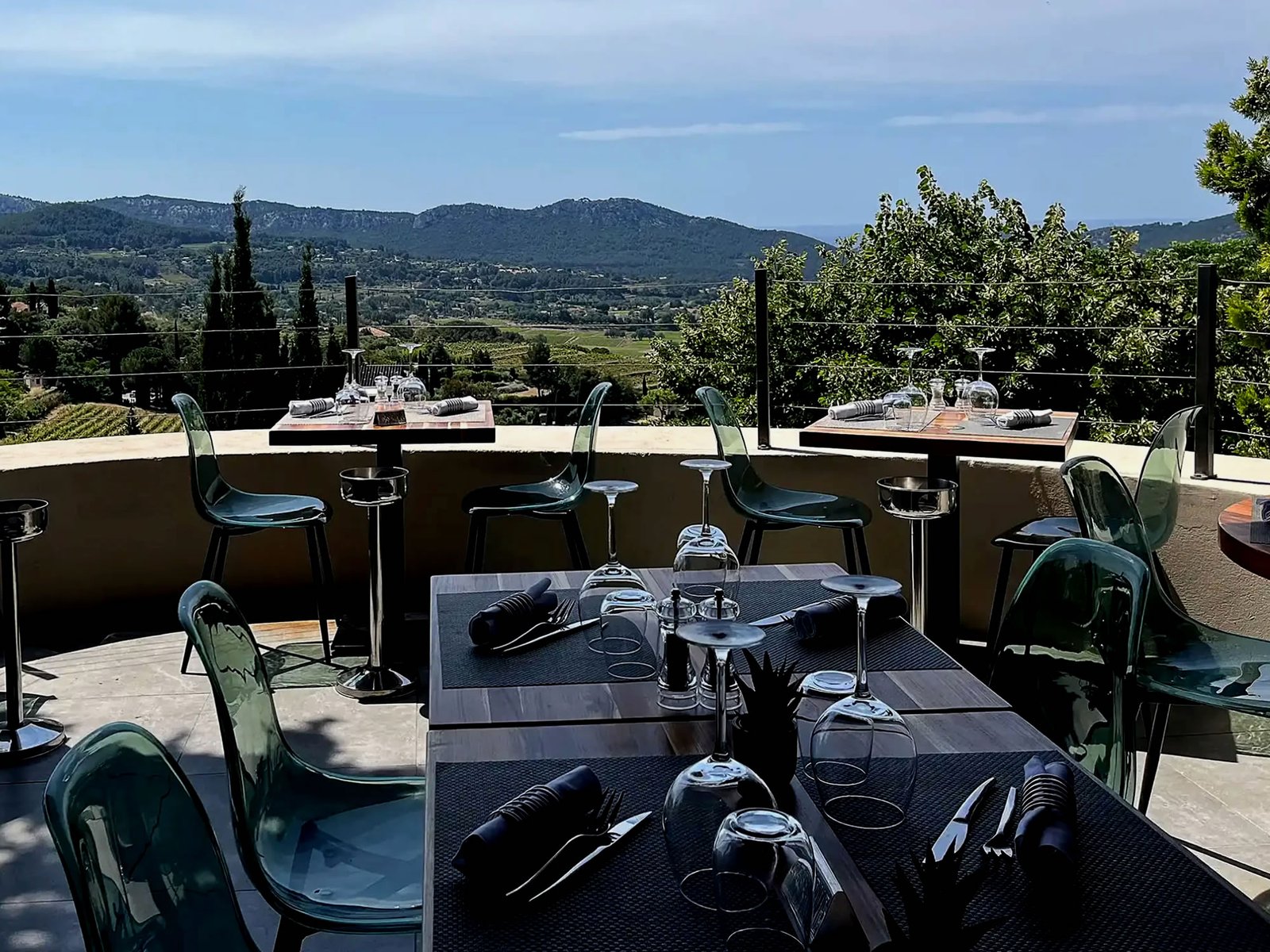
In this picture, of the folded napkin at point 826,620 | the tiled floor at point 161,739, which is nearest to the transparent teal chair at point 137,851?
the tiled floor at point 161,739

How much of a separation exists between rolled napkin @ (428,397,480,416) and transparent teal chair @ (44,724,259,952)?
131 inches

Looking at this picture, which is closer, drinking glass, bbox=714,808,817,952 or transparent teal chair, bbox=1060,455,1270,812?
drinking glass, bbox=714,808,817,952

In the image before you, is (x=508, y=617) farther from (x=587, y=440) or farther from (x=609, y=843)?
(x=587, y=440)

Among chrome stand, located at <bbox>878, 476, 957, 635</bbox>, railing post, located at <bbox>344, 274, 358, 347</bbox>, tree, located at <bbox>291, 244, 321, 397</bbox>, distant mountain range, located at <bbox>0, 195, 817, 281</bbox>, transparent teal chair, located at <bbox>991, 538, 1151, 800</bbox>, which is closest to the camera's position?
transparent teal chair, located at <bbox>991, 538, 1151, 800</bbox>

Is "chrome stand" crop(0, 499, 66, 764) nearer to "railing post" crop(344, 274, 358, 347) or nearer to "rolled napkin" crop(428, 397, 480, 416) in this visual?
"rolled napkin" crop(428, 397, 480, 416)

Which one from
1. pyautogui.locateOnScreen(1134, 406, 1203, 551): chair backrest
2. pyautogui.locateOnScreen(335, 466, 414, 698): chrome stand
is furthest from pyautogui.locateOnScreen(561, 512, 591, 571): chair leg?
pyautogui.locateOnScreen(1134, 406, 1203, 551): chair backrest

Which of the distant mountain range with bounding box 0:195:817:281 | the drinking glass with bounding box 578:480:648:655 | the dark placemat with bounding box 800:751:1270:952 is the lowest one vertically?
the dark placemat with bounding box 800:751:1270:952

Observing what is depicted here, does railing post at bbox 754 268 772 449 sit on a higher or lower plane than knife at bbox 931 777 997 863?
higher

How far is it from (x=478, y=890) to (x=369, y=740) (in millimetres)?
2787

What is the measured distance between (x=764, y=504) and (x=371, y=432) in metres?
1.44

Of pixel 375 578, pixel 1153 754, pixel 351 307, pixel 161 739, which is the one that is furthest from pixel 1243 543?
pixel 351 307

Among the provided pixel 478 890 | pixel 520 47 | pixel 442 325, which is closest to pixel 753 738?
pixel 478 890

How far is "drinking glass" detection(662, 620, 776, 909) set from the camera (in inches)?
54.9

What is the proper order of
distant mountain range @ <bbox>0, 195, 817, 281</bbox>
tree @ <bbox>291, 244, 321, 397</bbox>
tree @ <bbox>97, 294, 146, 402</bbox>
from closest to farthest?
tree @ <bbox>97, 294, 146, 402</bbox> < tree @ <bbox>291, 244, 321, 397</bbox> < distant mountain range @ <bbox>0, 195, 817, 281</bbox>
